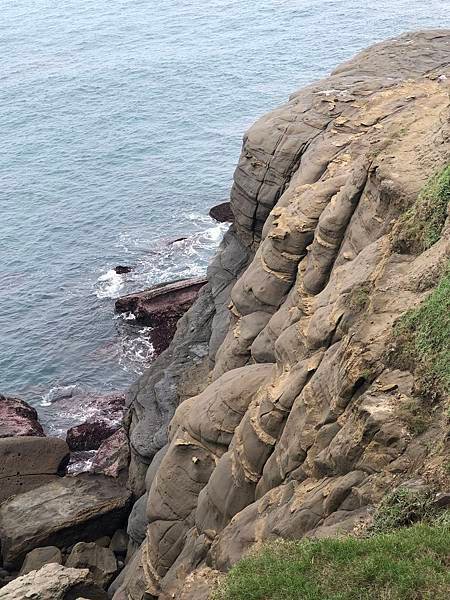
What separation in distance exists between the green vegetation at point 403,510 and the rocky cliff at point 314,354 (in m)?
0.43

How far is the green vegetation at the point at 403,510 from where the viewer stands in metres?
17.2

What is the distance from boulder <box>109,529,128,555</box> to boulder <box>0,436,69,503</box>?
5.28 metres

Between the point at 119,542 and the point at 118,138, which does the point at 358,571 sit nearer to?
the point at 119,542

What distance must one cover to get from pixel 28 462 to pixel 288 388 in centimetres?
2153

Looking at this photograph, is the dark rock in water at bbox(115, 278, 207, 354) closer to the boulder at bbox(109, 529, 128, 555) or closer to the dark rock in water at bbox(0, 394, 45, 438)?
the dark rock in water at bbox(0, 394, 45, 438)

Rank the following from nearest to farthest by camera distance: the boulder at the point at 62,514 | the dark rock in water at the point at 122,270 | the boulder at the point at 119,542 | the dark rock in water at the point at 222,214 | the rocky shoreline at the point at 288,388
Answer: the rocky shoreline at the point at 288,388, the boulder at the point at 62,514, the boulder at the point at 119,542, the dark rock in water at the point at 122,270, the dark rock in water at the point at 222,214

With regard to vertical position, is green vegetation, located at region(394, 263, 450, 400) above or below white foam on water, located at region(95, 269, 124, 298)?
above

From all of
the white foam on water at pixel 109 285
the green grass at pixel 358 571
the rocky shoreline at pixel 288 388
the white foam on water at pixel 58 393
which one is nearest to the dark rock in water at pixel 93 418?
the rocky shoreline at pixel 288 388

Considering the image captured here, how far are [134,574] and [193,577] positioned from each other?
7519 millimetres

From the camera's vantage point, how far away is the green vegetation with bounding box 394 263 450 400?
750 inches

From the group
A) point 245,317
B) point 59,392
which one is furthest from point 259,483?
point 59,392

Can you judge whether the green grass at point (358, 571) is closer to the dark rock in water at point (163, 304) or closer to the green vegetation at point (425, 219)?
the green vegetation at point (425, 219)

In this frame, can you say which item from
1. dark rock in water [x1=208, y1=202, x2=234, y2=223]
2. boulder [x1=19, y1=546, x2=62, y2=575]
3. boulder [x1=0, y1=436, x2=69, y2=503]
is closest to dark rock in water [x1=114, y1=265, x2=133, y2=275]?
dark rock in water [x1=208, y1=202, x2=234, y2=223]

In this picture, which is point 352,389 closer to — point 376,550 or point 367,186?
point 376,550
